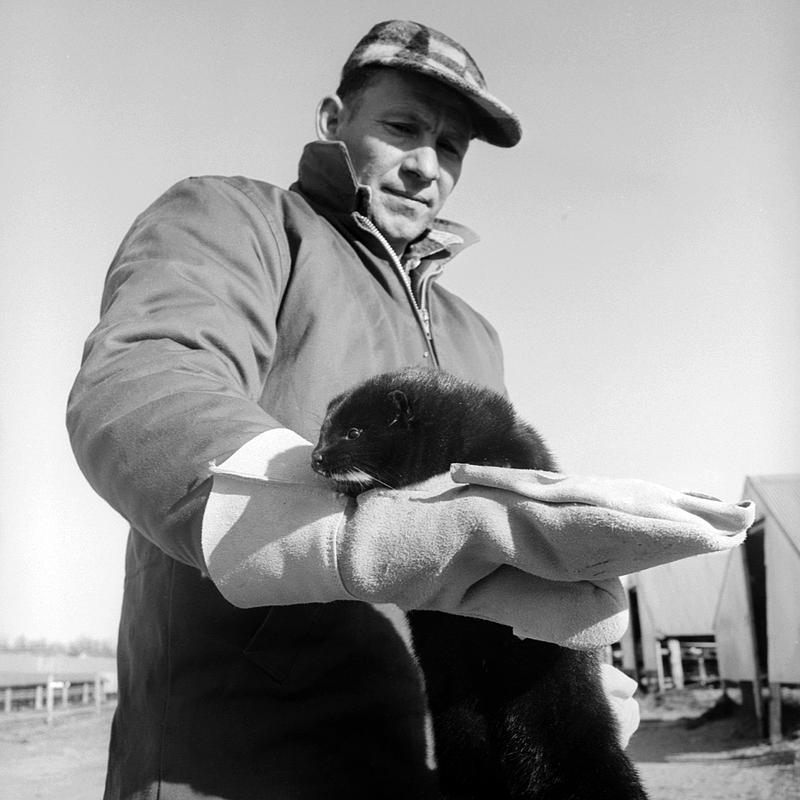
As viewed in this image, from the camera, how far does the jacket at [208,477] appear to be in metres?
1.48

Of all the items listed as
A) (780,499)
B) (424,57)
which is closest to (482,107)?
(424,57)

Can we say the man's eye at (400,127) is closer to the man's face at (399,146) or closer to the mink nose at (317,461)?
the man's face at (399,146)

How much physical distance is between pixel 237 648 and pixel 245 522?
0.62 meters

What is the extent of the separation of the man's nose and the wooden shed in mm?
11898

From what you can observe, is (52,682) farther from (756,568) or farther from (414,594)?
(414,594)

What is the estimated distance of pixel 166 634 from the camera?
1979mm

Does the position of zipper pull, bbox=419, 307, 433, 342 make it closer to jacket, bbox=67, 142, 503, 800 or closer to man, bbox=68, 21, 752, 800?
man, bbox=68, 21, 752, 800

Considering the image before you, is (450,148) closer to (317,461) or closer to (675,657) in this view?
(317,461)

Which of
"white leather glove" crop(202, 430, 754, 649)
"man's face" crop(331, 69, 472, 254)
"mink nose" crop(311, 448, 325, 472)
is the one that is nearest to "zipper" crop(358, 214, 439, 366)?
"man's face" crop(331, 69, 472, 254)

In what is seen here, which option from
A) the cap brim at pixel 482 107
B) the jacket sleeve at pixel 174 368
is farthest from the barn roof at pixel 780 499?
the jacket sleeve at pixel 174 368

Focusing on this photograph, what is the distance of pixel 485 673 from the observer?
2.04 metres

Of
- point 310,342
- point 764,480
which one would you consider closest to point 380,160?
point 310,342

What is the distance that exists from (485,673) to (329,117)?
6.55 ft

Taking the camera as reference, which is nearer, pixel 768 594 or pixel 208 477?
pixel 208 477
